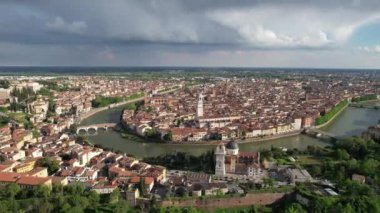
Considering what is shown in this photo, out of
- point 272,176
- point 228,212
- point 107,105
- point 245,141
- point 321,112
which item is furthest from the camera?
point 107,105

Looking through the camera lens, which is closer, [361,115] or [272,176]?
[272,176]

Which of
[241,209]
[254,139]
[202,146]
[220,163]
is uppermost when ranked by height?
[220,163]

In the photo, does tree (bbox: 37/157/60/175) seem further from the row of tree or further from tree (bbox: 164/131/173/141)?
the row of tree

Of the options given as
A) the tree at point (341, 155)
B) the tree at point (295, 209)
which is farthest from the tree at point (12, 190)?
the tree at point (341, 155)

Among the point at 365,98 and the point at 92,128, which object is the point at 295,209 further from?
the point at 365,98

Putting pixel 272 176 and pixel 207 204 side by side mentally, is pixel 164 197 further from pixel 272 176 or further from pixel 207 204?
pixel 272 176

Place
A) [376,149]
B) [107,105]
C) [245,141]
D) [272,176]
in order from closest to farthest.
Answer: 1. [272,176]
2. [376,149]
3. [245,141]
4. [107,105]

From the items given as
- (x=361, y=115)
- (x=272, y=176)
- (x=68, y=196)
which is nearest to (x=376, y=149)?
(x=272, y=176)

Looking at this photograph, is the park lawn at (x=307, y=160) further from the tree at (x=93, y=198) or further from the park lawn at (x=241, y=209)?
the tree at (x=93, y=198)

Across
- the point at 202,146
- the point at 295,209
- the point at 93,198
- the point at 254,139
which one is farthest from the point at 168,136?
the point at 295,209
